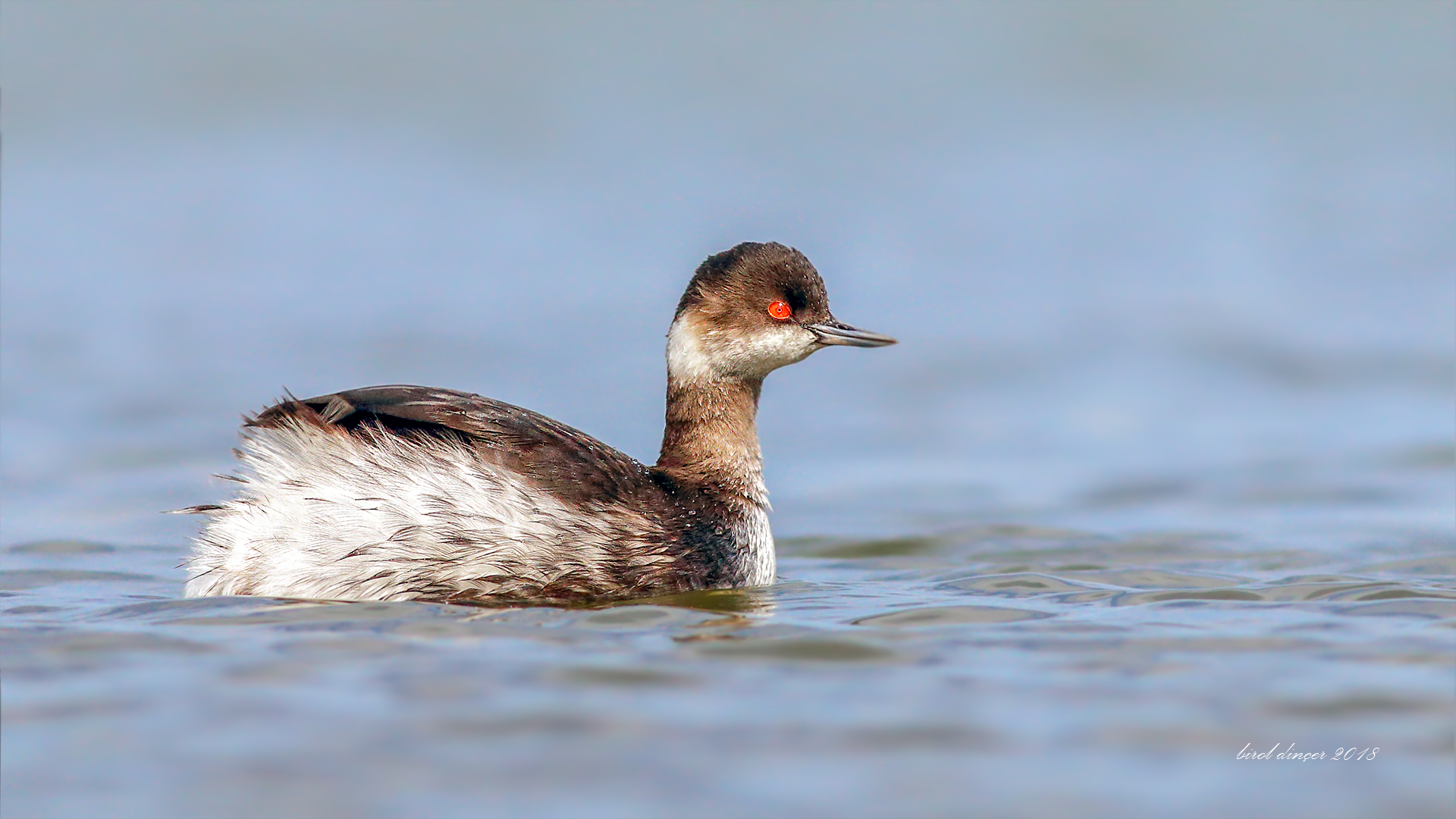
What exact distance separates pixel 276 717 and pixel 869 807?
180cm

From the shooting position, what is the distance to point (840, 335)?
8523 mm

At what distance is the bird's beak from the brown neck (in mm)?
411

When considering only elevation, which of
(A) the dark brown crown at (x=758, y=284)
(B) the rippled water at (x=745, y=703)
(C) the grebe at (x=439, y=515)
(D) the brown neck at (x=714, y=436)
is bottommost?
(B) the rippled water at (x=745, y=703)

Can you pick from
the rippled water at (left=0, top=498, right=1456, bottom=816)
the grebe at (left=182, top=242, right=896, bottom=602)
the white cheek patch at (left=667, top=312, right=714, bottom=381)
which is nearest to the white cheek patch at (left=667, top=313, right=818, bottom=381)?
the white cheek patch at (left=667, top=312, right=714, bottom=381)

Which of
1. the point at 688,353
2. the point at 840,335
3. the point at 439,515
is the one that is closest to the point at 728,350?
the point at 688,353

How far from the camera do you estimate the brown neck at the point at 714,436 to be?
8484 millimetres

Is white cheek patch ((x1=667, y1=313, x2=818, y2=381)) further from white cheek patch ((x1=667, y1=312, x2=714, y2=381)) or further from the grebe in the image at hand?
the grebe

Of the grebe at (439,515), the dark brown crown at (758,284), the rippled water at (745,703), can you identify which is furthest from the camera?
the dark brown crown at (758,284)

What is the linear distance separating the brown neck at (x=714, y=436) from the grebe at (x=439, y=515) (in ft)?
1.56

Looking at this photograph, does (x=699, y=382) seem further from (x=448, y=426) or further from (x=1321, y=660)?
(x=1321, y=660)

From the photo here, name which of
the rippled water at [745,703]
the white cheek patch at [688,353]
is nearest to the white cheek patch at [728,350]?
the white cheek patch at [688,353]

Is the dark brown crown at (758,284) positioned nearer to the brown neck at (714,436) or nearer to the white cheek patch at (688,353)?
the white cheek patch at (688,353)

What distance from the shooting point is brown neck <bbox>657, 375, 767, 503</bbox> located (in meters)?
8.48

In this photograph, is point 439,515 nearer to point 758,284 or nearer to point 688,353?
point 688,353
